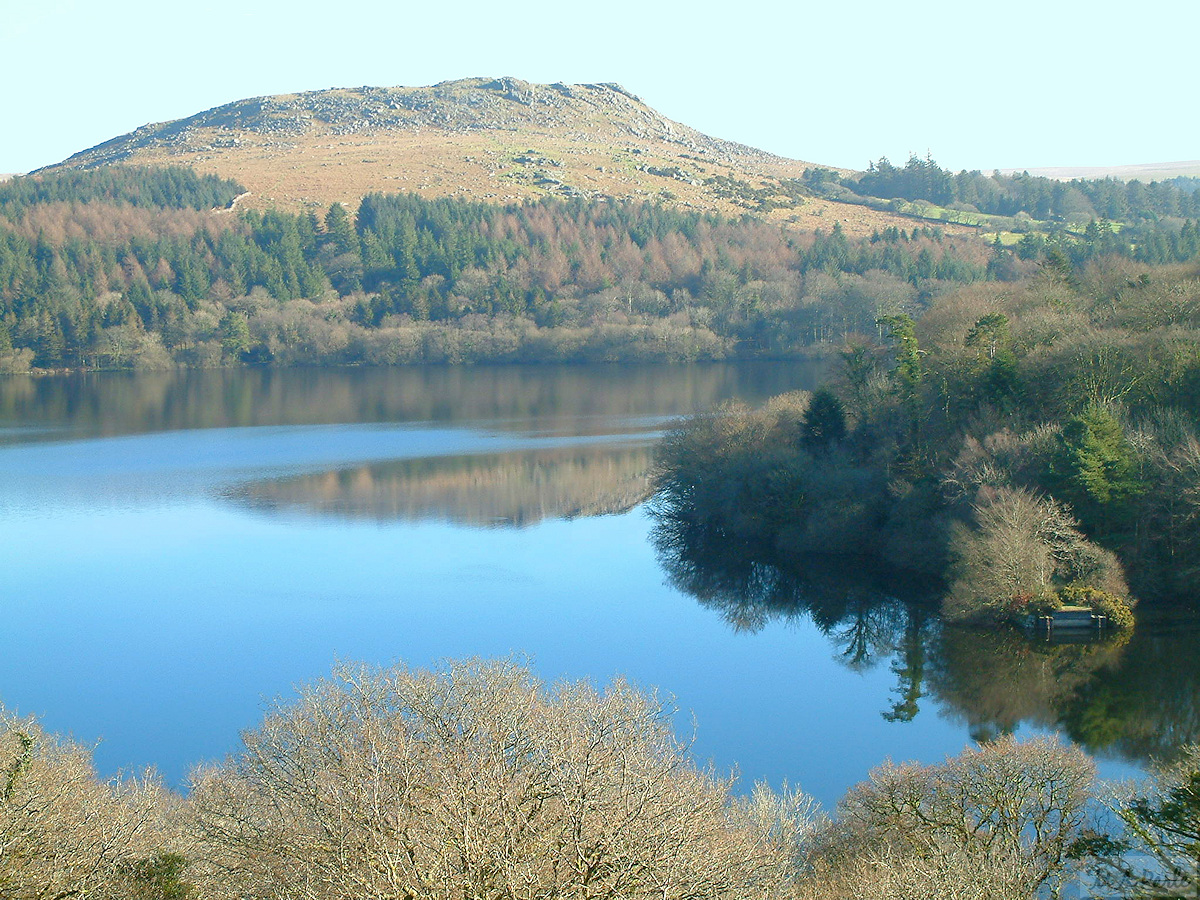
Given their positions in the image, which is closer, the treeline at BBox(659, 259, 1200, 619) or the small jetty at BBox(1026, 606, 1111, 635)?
the small jetty at BBox(1026, 606, 1111, 635)

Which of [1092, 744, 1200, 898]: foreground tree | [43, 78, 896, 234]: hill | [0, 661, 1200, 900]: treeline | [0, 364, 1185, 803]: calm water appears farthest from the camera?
[43, 78, 896, 234]: hill

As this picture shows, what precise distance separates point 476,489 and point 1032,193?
117921mm

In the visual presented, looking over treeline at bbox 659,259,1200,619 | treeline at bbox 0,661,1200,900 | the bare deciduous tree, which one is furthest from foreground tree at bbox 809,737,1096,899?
treeline at bbox 659,259,1200,619

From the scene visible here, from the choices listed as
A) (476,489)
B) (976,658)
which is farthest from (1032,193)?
(976,658)

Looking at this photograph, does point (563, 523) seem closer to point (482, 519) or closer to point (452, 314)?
point (482, 519)

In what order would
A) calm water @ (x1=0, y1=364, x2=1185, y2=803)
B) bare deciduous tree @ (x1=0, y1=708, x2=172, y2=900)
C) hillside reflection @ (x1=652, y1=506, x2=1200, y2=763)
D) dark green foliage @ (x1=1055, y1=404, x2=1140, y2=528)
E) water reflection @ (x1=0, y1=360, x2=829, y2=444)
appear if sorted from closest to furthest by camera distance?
bare deciduous tree @ (x1=0, y1=708, x2=172, y2=900) → hillside reflection @ (x1=652, y1=506, x2=1200, y2=763) → calm water @ (x1=0, y1=364, x2=1185, y2=803) → dark green foliage @ (x1=1055, y1=404, x2=1140, y2=528) → water reflection @ (x1=0, y1=360, x2=829, y2=444)

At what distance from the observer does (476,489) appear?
5197cm

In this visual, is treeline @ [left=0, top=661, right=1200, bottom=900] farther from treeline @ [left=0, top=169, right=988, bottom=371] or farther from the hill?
the hill

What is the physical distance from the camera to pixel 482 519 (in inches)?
1837

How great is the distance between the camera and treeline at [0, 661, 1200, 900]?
11.4m

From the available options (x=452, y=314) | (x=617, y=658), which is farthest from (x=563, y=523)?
(x=452, y=314)

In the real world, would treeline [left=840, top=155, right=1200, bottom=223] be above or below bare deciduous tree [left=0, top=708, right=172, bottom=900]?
above

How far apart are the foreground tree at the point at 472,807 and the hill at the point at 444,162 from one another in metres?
128

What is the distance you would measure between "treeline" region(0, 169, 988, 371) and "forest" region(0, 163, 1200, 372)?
8.8 inches
